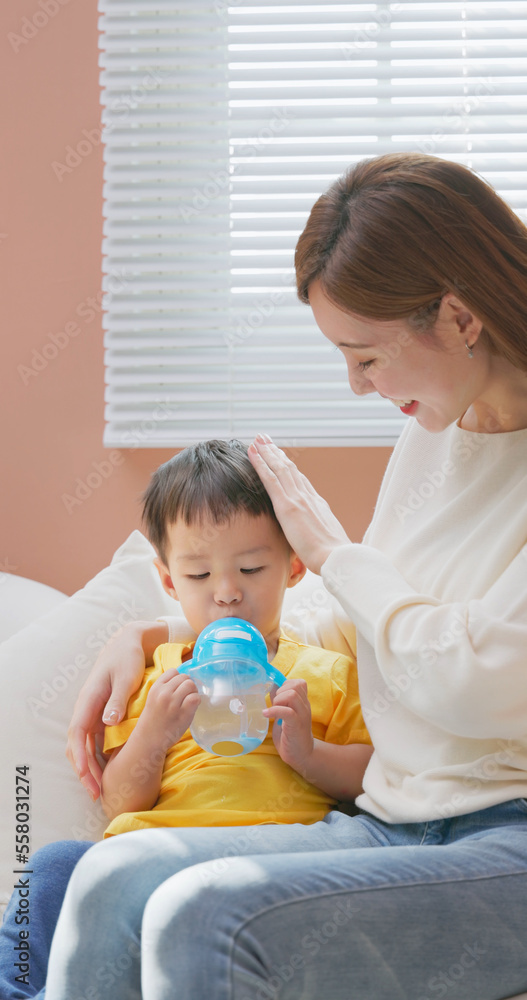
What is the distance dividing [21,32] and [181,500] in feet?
4.87

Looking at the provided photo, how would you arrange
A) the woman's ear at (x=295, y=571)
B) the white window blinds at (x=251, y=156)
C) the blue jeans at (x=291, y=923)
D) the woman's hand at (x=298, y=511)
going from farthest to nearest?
the white window blinds at (x=251, y=156) → the woman's ear at (x=295, y=571) → the woman's hand at (x=298, y=511) → the blue jeans at (x=291, y=923)

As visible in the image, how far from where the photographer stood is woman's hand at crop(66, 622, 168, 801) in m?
1.38

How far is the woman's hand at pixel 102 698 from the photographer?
4.52ft

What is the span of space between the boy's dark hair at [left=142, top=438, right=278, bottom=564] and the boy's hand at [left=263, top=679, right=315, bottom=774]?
282 millimetres

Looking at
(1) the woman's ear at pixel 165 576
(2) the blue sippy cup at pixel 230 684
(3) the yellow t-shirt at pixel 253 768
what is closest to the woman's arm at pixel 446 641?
→ (2) the blue sippy cup at pixel 230 684

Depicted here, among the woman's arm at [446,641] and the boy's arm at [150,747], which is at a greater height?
the woman's arm at [446,641]

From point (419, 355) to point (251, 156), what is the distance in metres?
1.19

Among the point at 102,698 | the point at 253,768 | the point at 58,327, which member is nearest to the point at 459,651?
the point at 253,768

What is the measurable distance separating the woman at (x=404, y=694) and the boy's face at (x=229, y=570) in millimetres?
77

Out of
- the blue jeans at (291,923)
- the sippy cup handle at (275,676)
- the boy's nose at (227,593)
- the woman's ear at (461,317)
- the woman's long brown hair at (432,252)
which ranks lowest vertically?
the blue jeans at (291,923)

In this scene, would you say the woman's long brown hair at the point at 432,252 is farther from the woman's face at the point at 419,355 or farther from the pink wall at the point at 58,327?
the pink wall at the point at 58,327

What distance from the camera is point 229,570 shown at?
1.38m

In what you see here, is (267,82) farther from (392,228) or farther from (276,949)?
(276,949)

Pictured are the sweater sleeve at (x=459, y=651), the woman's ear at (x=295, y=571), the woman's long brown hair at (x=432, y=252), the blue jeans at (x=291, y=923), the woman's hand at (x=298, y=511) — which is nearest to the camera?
the blue jeans at (x=291, y=923)
